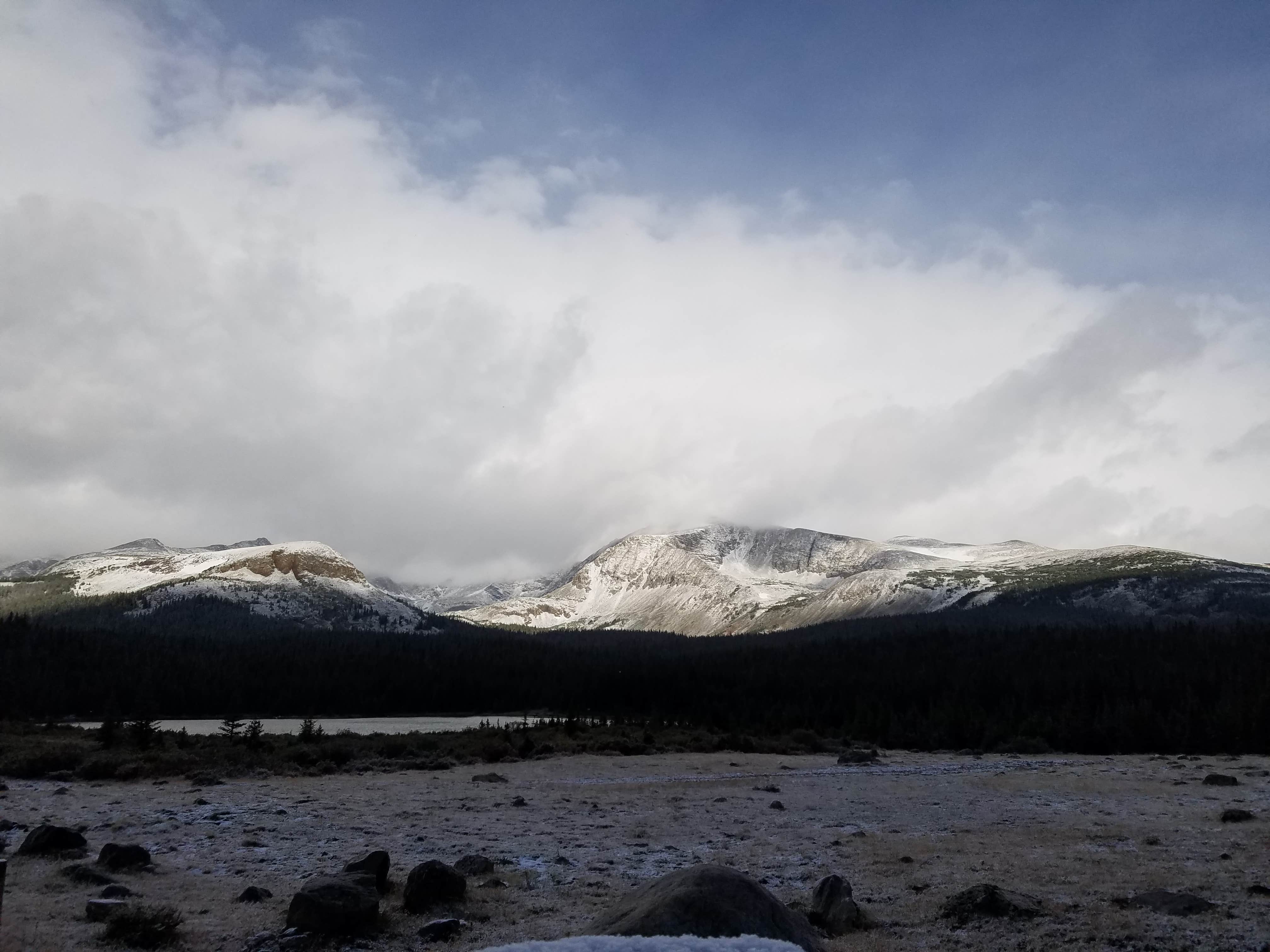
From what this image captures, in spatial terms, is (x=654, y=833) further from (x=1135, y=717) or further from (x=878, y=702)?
(x=878, y=702)

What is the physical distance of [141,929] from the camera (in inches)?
490

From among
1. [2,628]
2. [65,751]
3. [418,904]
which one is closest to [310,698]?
[2,628]

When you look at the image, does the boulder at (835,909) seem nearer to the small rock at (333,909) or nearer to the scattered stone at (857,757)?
the small rock at (333,909)

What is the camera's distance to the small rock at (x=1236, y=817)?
26.0 meters

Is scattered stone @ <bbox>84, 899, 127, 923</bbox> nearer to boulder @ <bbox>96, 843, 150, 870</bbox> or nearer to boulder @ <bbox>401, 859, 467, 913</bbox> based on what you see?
boulder @ <bbox>96, 843, 150, 870</bbox>

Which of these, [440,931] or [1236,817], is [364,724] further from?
[440,931]

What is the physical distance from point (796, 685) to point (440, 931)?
4628 inches

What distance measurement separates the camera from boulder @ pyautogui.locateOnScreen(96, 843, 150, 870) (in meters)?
17.7

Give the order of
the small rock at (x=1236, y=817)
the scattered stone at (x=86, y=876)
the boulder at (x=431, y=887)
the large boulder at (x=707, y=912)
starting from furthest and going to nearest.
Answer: the small rock at (x=1236, y=817) → the scattered stone at (x=86, y=876) → the boulder at (x=431, y=887) → the large boulder at (x=707, y=912)

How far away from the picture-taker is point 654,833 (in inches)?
1005

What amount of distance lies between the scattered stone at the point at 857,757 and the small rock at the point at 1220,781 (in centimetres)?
2037

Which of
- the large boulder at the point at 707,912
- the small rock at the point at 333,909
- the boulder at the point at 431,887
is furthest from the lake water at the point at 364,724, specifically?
the large boulder at the point at 707,912

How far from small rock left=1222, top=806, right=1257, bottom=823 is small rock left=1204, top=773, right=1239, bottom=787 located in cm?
1373

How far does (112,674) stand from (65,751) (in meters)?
106
